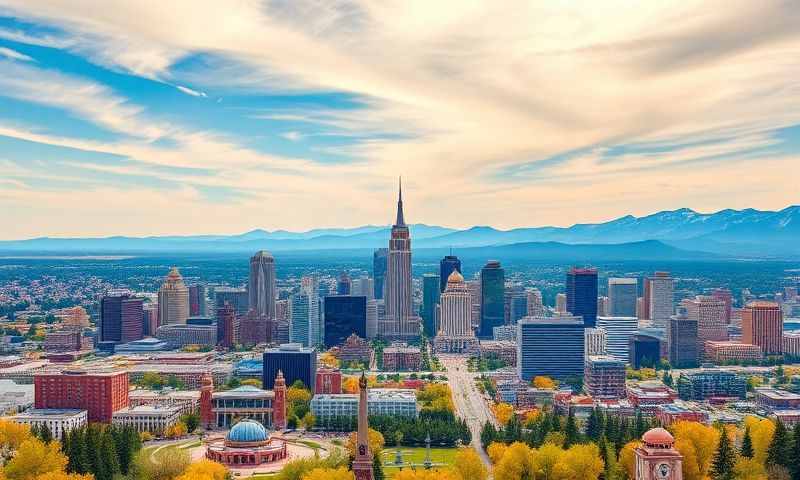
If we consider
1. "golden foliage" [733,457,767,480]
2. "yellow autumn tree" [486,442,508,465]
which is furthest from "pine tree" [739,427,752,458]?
"yellow autumn tree" [486,442,508,465]

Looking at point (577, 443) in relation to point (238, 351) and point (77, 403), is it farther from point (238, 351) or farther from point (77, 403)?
point (238, 351)

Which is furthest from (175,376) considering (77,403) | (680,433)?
(680,433)

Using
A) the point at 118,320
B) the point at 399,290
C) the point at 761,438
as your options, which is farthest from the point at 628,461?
the point at 399,290

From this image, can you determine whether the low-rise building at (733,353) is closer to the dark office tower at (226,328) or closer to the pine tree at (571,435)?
the pine tree at (571,435)

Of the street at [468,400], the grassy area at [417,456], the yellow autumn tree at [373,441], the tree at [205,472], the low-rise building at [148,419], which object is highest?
the tree at [205,472]

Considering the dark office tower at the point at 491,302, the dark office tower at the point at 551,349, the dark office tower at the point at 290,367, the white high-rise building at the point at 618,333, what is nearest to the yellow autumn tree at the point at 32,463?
the dark office tower at the point at 290,367
